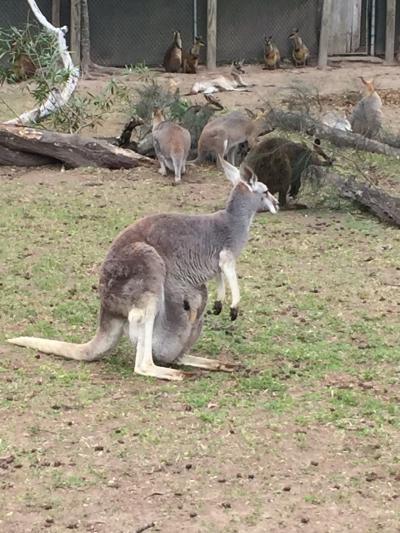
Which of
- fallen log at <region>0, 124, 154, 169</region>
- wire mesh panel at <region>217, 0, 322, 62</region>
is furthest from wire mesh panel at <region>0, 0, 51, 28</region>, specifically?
fallen log at <region>0, 124, 154, 169</region>

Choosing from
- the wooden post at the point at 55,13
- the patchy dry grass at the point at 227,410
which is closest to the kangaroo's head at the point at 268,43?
Result: the wooden post at the point at 55,13

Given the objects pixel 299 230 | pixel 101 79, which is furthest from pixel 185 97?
pixel 299 230

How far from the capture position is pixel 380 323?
6.76 metres

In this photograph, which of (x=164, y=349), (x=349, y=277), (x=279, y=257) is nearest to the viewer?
(x=164, y=349)

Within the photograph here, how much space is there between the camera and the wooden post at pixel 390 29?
755 inches

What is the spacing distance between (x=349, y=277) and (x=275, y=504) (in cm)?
388

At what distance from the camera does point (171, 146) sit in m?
11.0

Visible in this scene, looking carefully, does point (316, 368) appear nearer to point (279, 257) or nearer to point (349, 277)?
point (349, 277)

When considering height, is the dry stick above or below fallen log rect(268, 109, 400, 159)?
below

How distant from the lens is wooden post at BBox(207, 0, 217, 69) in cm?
1827

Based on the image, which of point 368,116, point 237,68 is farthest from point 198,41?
point 368,116

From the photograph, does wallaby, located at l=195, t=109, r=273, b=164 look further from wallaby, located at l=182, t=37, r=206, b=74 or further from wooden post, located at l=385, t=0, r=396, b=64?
wooden post, located at l=385, t=0, r=396, b=64

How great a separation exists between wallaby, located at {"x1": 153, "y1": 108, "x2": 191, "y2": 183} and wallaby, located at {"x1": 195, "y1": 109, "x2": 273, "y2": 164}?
1.50ft

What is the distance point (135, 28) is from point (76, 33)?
1.92 m
